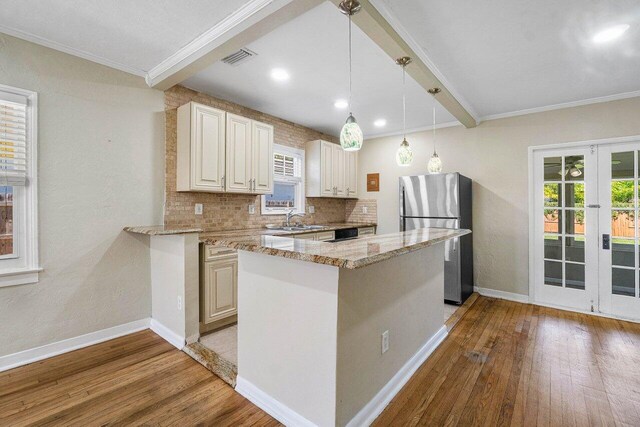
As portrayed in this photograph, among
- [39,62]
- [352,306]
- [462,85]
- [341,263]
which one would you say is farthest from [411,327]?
[39,62]

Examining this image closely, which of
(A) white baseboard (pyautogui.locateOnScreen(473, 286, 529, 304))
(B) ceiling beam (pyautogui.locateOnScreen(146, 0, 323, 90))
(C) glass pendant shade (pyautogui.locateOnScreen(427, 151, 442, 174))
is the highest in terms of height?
(B) ceiling beam (pyautogui.locateOnScreen(146, 0, 323, 90))

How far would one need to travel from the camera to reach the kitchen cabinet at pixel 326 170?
4.49 metres

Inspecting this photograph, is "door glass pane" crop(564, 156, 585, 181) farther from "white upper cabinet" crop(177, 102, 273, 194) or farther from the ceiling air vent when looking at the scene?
the ceiling air vent

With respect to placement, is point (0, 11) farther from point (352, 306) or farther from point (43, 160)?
point (352, 306)

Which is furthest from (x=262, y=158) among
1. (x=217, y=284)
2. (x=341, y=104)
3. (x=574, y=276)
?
(x=574, y=276)

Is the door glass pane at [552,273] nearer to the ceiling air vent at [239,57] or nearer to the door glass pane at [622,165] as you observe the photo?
the door glass pane at [622,165]

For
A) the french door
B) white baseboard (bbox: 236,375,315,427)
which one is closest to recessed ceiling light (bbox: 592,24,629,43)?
the french door

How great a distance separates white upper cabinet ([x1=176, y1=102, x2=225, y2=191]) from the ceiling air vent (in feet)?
1.95

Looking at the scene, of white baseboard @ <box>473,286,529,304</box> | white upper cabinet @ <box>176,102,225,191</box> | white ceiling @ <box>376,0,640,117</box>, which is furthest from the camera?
white baseboard @ <box>473,286,529,304</box>

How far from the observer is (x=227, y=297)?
2.93 m

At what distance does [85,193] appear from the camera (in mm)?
2551

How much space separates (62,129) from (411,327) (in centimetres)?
316

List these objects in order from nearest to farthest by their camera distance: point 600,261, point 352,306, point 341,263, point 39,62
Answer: point 341,263, point 352,306, point 39,62, point 600,261

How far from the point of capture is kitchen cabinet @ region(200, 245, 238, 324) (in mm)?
2756
